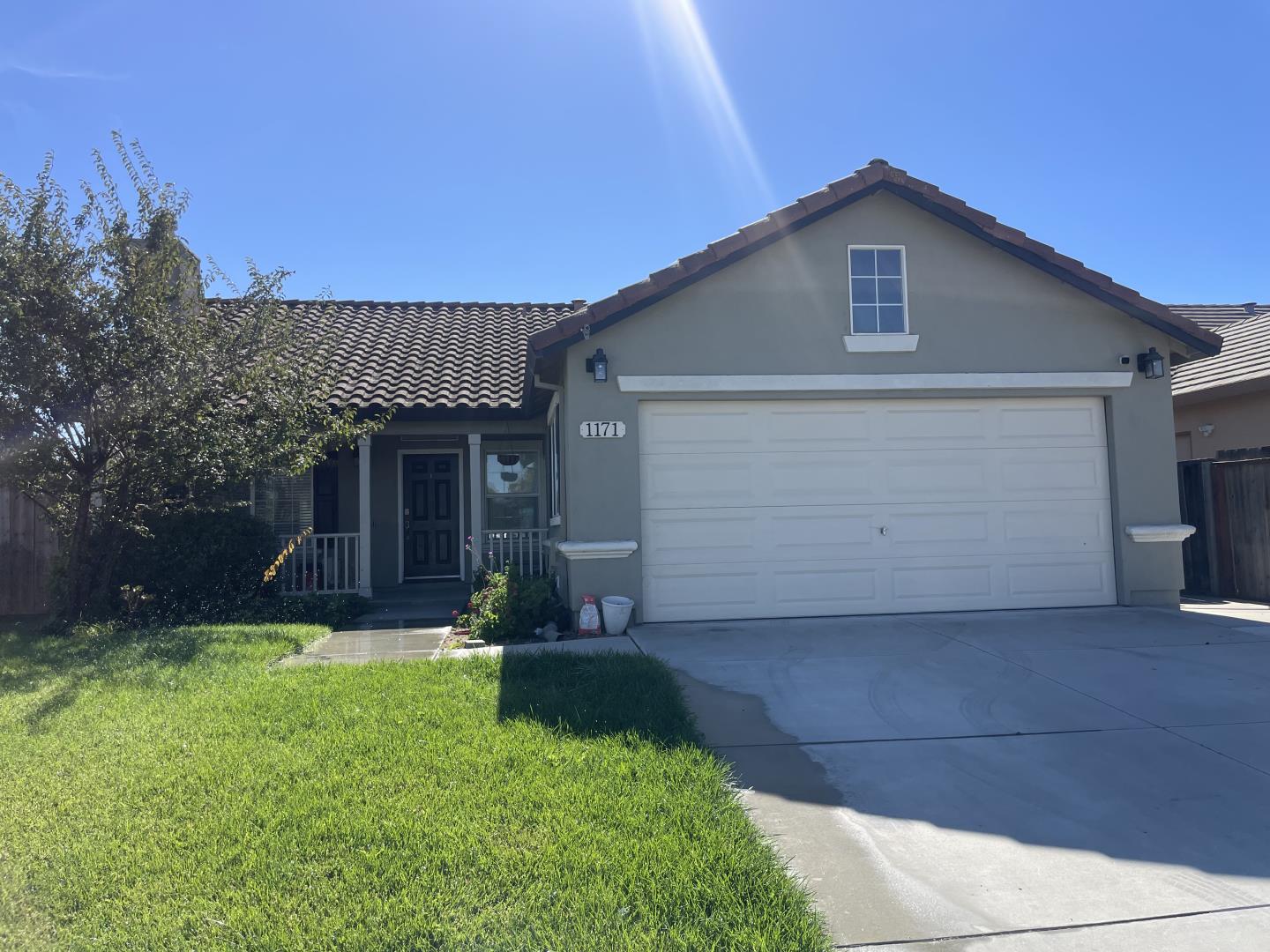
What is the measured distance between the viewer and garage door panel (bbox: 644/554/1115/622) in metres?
8.90

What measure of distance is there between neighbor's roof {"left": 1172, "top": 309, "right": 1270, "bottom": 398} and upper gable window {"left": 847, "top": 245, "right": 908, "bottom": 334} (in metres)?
5.67

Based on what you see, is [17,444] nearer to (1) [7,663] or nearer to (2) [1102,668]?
(1) [7,663]

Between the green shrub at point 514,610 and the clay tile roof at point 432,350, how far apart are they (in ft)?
10.7

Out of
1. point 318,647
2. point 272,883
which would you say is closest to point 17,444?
point 318,647

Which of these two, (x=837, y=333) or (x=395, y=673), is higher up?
(x=837, y=333)

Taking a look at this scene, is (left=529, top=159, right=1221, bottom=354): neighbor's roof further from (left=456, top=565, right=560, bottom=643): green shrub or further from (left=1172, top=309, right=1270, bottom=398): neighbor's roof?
(left=1172, top=309, right=1270, bottom=398): neighbor's roof

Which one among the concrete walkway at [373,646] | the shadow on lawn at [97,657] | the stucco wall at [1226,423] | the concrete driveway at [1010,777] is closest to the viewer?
the concrete driveway at [1010,777]

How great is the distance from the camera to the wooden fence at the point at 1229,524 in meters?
10.1

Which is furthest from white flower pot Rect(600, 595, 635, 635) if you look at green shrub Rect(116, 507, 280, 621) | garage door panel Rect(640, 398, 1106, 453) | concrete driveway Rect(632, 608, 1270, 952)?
green shrub Rect(116, 507, 280, 621)

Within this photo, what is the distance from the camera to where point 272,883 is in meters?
3.22

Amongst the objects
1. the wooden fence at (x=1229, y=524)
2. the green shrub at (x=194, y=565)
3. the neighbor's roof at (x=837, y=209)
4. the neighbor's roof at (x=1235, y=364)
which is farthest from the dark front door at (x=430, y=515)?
the neighbor's roof at (x=1235, y=364)

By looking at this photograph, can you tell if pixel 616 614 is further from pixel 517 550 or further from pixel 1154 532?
pixel 1154 532

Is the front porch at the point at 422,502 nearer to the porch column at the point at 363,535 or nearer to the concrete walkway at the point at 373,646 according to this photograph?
the porch column at the point at 363,535

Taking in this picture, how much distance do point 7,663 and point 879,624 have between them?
8.21m
